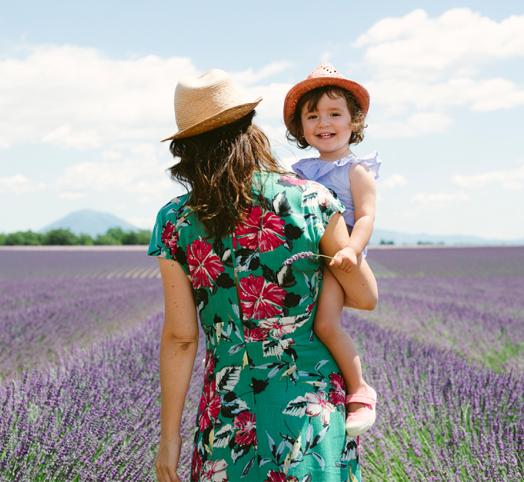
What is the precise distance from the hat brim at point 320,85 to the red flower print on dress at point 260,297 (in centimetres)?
73

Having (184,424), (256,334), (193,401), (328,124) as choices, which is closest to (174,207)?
(256,334)

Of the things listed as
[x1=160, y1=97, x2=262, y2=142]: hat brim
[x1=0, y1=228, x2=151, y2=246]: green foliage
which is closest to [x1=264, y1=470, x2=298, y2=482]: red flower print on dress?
[x1=160, y1=97, x2=262, y2=142]: hat brim

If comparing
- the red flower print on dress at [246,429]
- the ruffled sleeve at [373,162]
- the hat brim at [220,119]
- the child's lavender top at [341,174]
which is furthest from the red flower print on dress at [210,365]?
the ruffled sleeve at [373,162]

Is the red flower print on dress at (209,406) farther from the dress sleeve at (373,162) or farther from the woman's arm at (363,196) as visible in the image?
the dress sleeve at (373,162)

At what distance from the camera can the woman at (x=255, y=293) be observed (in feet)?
4.47

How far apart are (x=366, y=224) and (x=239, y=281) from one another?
44 centimetres

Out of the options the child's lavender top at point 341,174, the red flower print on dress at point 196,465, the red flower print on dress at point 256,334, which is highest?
the child's lavender top at point 341,174

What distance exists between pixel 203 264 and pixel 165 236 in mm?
105

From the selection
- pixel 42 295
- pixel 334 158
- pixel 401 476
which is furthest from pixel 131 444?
pixel 42 295

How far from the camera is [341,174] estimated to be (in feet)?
6.06

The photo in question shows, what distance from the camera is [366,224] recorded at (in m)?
1.71

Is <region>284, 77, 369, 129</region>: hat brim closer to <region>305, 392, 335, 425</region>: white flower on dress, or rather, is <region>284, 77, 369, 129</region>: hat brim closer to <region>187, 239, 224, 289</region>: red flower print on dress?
<region>187, 239, 224, 289</region>: red flower print on dress

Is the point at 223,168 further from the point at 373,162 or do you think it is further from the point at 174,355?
the point at 373,162

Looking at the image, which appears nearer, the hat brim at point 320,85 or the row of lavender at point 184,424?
the hat brim at point 320,85
